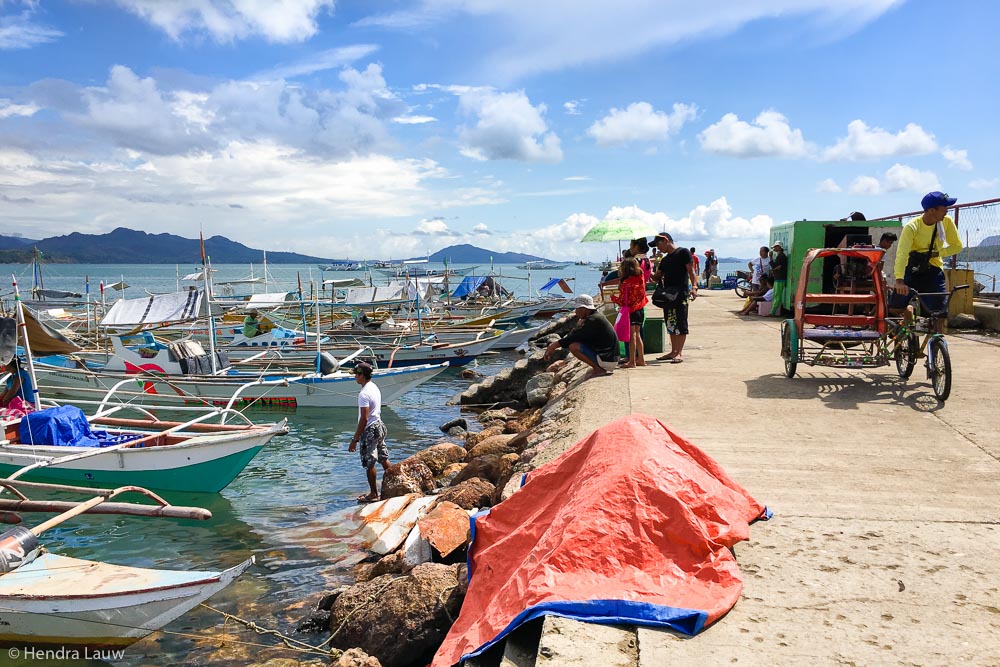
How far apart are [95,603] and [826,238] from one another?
558 inches

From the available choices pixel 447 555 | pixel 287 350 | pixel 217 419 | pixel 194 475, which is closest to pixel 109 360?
pixel 287 350

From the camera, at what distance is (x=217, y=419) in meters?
17.0

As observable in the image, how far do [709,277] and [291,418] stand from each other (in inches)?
881

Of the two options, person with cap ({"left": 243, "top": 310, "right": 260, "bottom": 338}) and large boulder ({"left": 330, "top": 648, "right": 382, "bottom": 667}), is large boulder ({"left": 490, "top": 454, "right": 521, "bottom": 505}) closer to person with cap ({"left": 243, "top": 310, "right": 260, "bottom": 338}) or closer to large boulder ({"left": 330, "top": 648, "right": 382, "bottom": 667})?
large boulder ({"left": 330, "top": 648, "right": 382, "bottom": 667})

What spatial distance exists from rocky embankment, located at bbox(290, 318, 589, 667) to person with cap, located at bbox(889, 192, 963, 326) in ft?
13.1

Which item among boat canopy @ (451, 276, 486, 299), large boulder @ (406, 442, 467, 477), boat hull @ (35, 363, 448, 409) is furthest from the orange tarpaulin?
boat canopy @ (451, 276, 486, 299)

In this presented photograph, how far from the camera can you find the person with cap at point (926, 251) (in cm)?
756

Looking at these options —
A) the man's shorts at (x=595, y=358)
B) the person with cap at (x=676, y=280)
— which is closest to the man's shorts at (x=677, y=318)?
the person with cap at (x=676, y=280)

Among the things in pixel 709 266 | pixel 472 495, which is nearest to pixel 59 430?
pixel 472 495

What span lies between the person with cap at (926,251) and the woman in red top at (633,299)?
346cm

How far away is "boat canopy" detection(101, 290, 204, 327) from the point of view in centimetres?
1739

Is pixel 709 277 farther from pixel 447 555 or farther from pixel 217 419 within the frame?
pixel 447 555

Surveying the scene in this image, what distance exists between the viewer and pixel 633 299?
10.5 meters

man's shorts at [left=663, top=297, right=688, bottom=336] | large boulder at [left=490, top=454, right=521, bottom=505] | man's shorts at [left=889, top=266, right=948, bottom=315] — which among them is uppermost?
man's shorts at [left=889, top=266, right=948, bottom=315]
